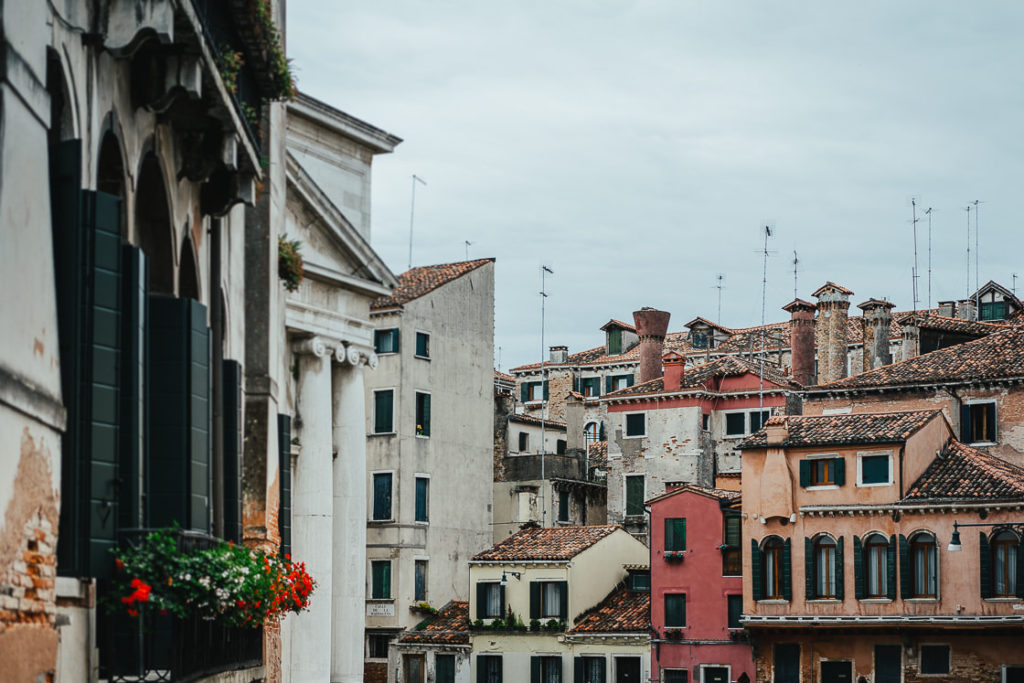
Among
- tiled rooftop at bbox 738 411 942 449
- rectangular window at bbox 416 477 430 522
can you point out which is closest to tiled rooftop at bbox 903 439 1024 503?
tiled rooftop at bbox 738 411 942 449

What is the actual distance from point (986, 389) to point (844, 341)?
960 cm

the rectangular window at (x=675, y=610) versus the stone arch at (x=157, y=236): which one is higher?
the stone arch at (x=157, y=236)

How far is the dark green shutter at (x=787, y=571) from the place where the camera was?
4494 cm

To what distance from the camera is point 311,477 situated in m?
25.0

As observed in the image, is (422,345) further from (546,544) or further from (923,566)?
(923,566)

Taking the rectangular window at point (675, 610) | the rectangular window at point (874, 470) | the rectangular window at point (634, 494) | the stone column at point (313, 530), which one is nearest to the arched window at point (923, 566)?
the rectangular window at point (874, 470)

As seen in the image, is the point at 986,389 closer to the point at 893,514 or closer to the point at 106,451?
the point at 893,514

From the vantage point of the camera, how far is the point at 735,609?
154 ft

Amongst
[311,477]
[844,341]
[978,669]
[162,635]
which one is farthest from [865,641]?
[162,635]

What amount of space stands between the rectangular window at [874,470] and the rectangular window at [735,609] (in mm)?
5191

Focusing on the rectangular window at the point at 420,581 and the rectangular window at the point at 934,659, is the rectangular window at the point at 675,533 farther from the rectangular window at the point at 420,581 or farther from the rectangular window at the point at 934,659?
the rectangular window at the point at 420,581

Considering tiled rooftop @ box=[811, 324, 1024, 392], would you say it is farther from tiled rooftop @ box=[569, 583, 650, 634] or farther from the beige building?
the beige building

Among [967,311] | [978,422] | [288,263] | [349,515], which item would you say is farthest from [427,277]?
[288,263]

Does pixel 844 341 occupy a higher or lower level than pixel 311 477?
higher
